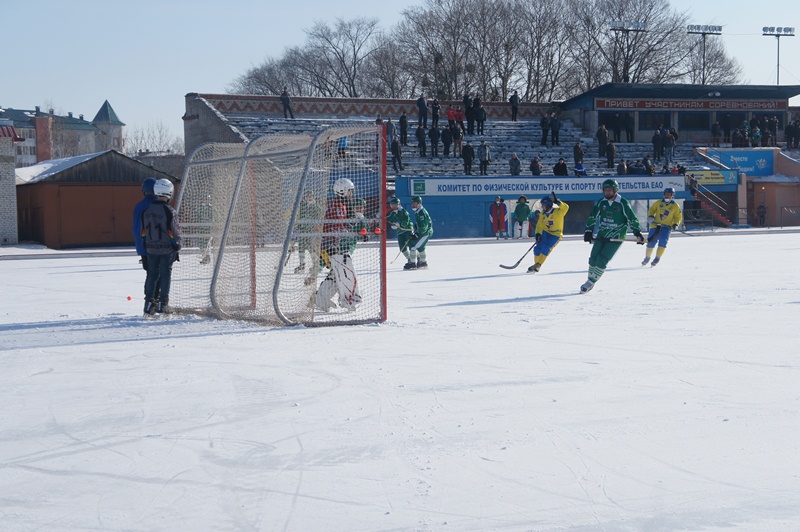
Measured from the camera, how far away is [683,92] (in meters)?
43.6

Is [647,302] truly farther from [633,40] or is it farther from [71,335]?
[633,40]

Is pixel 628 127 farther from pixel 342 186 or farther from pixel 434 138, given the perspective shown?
pixel 342 186

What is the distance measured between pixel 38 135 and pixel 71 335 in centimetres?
5597

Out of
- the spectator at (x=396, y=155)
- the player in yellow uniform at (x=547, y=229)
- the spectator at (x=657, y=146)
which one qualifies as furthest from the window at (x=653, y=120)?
the player in yellow uniform at (x=547, y=229)

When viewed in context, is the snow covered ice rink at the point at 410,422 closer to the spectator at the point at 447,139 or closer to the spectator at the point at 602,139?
the spectator at the point at 447,139

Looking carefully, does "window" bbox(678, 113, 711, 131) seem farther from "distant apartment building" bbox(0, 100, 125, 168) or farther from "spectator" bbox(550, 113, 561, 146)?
"distant apartment building" bbox(0, 100, 125, 168)

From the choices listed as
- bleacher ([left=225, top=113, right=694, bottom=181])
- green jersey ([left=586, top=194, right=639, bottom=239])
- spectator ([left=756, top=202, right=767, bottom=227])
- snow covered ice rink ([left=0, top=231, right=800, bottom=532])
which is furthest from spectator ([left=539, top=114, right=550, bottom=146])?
snow covered ice rink ([left=0, top=231, right=800, bottom=532])

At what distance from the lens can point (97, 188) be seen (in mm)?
A: 30047

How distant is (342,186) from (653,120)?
37.3 m

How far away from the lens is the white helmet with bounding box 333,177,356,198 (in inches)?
373

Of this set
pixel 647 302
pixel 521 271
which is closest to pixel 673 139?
pixel 521 271

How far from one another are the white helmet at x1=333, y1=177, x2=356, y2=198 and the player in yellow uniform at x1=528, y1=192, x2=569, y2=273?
5.85m

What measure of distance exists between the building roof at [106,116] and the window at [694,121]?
97.0 meters

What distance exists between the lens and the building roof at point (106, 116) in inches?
4995
